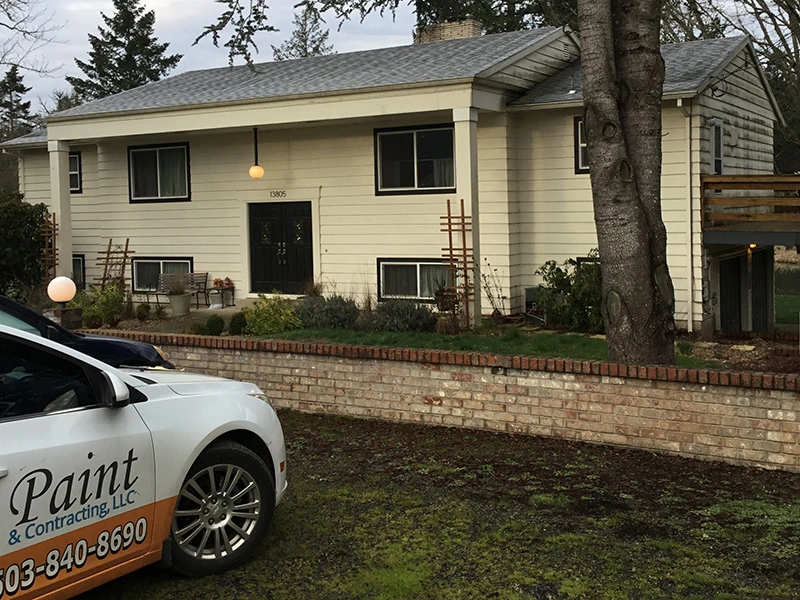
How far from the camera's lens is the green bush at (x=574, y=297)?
1514 cm

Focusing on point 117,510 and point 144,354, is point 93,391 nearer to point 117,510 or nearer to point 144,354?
point 117,510

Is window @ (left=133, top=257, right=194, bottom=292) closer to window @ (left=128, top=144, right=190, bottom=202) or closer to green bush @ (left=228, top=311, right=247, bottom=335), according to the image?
window @ (left=128, top=144, right=190, bottom=202)

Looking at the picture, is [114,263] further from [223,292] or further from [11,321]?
[11,321]

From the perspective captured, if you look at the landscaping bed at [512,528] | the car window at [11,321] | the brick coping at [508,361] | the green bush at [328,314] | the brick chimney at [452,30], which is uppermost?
the brick chimney at [452,30]

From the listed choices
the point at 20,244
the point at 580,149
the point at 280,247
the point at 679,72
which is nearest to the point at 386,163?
the point at 280,247

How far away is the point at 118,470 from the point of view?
15.6 feet

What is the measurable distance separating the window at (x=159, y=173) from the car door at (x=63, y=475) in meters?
16.0

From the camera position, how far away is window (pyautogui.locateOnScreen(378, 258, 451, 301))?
17.6 m

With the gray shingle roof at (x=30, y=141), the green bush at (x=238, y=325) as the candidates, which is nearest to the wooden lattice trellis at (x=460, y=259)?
the green bush at (x=238, y=325)

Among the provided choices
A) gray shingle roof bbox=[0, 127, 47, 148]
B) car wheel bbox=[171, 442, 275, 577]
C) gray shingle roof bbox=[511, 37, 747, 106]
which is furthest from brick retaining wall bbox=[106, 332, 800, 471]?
gray shingle roof bbox=[0, 127, 47, 148]

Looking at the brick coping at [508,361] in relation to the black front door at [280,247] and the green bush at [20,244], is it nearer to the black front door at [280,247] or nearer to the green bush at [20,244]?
the black front door at [280,247]

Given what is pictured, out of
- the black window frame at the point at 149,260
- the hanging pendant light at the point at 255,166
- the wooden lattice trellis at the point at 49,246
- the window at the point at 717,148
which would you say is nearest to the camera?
the window at the point at 717,148

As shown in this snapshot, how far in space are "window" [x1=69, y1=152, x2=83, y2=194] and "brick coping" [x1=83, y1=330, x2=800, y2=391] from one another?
11.8m

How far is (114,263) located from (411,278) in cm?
705
